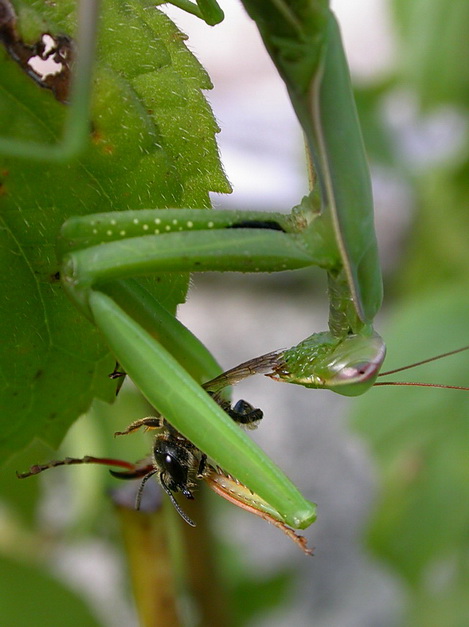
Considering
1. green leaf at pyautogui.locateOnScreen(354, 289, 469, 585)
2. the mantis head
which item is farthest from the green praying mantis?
green leaf at pyautogui.locateOnScreen(354, 289, 469, 585)

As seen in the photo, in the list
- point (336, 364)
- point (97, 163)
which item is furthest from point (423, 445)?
point (97, 163)

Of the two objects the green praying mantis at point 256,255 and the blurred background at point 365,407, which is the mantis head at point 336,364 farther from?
the blurred background at point 365,407

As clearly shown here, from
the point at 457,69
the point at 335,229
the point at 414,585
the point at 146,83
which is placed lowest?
the point at 414,585

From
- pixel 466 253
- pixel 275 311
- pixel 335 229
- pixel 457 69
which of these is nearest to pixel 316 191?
pixel 335 229

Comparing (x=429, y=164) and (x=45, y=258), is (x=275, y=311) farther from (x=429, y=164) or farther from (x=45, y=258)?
(x=45, y=258)

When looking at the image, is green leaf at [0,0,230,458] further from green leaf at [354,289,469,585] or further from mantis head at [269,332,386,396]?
green leaf at [354,289,469,585]

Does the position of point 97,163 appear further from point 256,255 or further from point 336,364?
point 336,364
